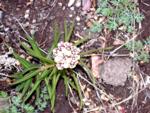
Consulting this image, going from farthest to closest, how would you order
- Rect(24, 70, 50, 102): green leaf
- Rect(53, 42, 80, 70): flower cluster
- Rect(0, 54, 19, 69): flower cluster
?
Rect(0, 54, 19, 69): flower cluster
Rect(24, 70, 50, 102): green leaf
Rect(53, 42, 80, 70): flower cluster

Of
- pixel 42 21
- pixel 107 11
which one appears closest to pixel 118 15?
pixel 107 11

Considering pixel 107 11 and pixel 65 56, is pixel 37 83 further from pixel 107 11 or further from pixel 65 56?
pixel 107 11

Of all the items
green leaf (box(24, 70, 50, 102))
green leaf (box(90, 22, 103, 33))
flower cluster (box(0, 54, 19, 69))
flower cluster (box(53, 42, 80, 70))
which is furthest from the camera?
green leaf (box(90, 22, 103, 33))

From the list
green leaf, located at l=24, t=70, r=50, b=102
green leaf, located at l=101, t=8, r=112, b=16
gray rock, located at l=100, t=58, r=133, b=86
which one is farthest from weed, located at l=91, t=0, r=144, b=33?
green leaf, located at l=24, t=70, r=50, b=102

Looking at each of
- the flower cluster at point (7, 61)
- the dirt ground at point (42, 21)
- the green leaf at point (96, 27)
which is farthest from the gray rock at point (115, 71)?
the flower cluster at point (7, 61)

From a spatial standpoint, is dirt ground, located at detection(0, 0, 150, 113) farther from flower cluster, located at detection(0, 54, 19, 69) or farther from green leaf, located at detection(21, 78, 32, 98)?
green leaf, located at detection(21, 78, 32, 98)

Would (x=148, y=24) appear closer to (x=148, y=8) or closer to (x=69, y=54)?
(x=148, y=8)
